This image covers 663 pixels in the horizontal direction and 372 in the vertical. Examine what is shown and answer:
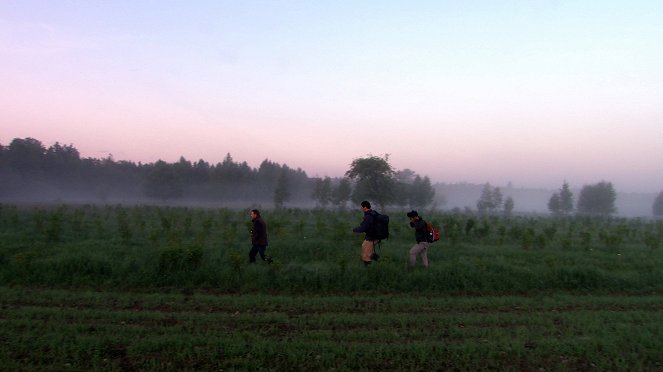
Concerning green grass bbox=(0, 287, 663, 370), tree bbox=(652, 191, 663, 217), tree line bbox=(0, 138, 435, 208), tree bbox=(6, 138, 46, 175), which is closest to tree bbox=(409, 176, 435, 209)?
tree line bbox=(0, 138, 435, 208)

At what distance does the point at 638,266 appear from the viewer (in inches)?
462

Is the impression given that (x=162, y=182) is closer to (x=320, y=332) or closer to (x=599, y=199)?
(x=320, y=332)

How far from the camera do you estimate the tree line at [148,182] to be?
62.2 metres

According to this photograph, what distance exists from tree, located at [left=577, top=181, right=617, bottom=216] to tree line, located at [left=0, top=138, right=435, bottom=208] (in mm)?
26995

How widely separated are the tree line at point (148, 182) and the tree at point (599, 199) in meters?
27.0

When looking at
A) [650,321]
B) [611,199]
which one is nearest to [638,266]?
[650,321]

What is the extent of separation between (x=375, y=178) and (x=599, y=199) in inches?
1974

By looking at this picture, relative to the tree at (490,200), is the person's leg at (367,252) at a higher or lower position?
lower

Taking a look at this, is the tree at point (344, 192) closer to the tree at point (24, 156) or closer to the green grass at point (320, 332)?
the green grass at point (320, 332)

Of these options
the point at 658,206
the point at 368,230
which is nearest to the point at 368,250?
the point at 368,230

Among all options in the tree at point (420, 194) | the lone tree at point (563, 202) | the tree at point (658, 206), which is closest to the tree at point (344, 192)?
the tree at point (420, 194)

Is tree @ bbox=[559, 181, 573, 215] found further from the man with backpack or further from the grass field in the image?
the man with backpack

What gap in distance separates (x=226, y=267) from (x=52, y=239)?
318 inches

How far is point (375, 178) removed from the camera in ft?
123
